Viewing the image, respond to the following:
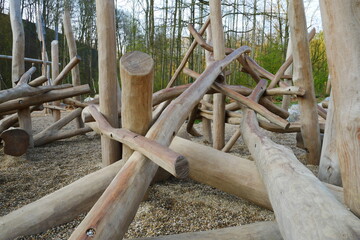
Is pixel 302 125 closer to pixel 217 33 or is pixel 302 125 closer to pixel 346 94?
pixel 217 33

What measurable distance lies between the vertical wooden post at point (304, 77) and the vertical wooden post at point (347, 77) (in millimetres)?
1639

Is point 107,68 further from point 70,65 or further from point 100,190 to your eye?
point 70,65

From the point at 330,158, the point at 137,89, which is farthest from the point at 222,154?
the point at 137,89

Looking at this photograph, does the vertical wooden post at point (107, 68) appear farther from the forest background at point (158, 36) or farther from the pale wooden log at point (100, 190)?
the forest background at point (158, 36)

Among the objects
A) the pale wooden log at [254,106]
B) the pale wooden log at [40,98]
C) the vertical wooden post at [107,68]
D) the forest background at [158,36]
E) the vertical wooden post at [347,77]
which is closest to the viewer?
the vertical wooden post at [347,77]

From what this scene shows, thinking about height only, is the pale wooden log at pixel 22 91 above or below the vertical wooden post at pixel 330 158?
above

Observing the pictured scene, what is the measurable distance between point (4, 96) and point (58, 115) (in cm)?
325

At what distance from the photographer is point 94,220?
1.01 metres

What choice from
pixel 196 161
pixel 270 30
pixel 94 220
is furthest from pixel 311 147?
pixel 270 30

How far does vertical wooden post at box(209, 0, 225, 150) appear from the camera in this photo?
116 inches

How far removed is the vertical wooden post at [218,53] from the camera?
2.94 metres

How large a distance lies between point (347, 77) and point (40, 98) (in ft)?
10.9

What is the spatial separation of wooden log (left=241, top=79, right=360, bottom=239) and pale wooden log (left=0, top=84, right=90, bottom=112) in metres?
2.75

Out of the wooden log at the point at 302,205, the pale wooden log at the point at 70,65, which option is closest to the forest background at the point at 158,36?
the pale wooden log at the point at 70,65
